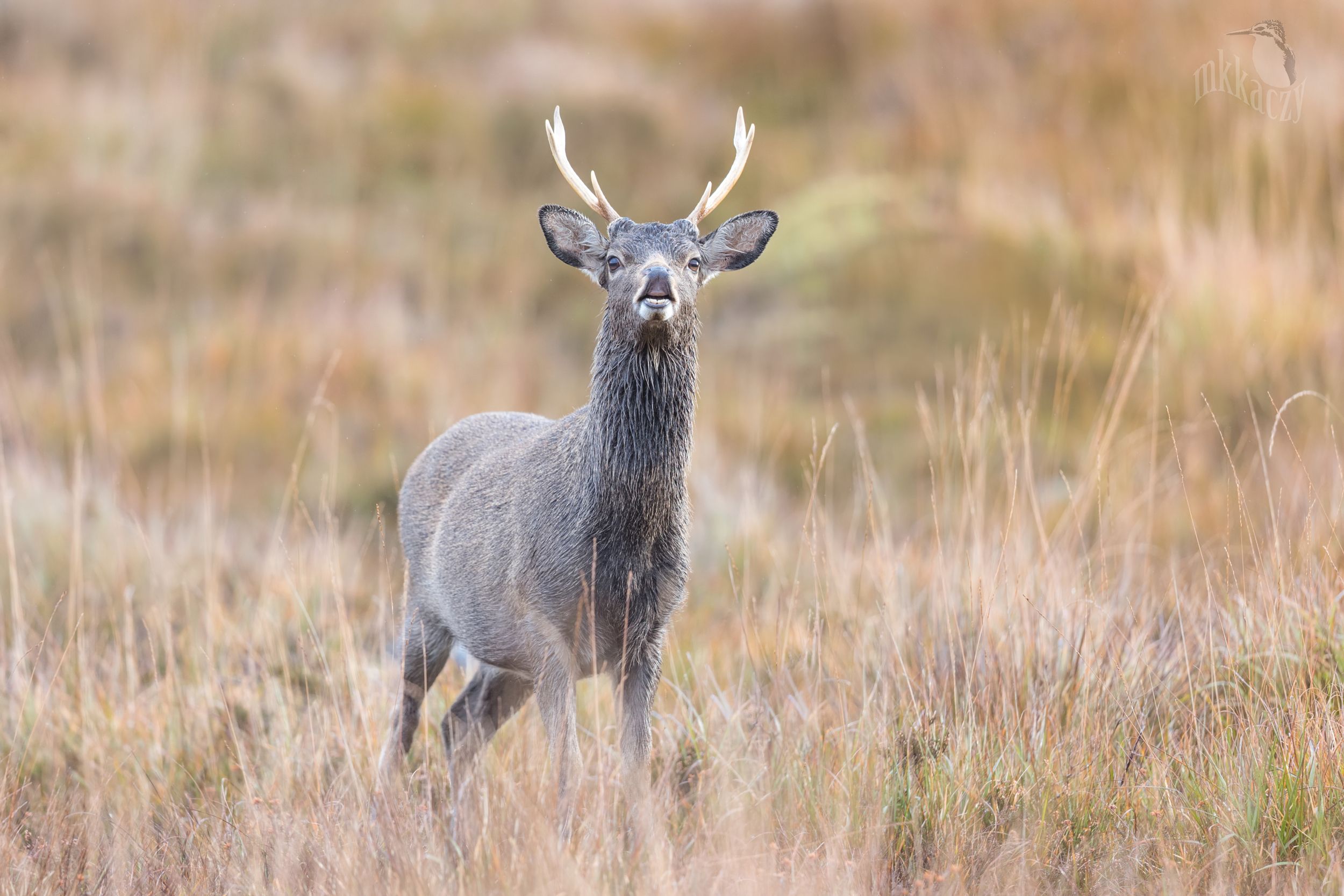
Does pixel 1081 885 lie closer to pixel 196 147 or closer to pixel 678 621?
pixel 678 621

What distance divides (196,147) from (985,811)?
13.6 meters

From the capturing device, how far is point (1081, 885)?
392 centimetres

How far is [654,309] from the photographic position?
414cm

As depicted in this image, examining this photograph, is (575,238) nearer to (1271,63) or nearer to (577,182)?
(577,182)

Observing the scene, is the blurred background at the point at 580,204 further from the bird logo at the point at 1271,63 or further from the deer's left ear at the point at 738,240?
the deer's left ear at the point at 738,240

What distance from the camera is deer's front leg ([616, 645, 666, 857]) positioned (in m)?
4.34

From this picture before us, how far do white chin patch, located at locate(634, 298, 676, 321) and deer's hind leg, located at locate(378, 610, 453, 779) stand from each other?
170 centimetres

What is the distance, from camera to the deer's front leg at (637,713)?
4340 millimetres

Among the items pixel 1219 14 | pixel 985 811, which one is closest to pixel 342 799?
pixel 985 811

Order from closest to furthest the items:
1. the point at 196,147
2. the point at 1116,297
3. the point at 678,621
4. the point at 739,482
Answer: the point at 678,621
the point at 739,482
the point at 1116,297
the point at 196,147

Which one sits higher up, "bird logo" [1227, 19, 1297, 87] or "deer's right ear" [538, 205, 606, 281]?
"bird logo" [1227, 19, 1297, 87]

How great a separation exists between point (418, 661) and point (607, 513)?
1400 millimetres

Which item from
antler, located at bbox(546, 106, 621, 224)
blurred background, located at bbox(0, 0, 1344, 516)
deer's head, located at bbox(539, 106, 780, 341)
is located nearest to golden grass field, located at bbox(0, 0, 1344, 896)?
blurred background, located at bbox(0, 0, 1344, 516)

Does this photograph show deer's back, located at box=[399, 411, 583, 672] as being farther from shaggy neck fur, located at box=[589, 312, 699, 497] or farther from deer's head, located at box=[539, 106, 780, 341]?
deer's head, located at box=[539, 106, 780, 341]
